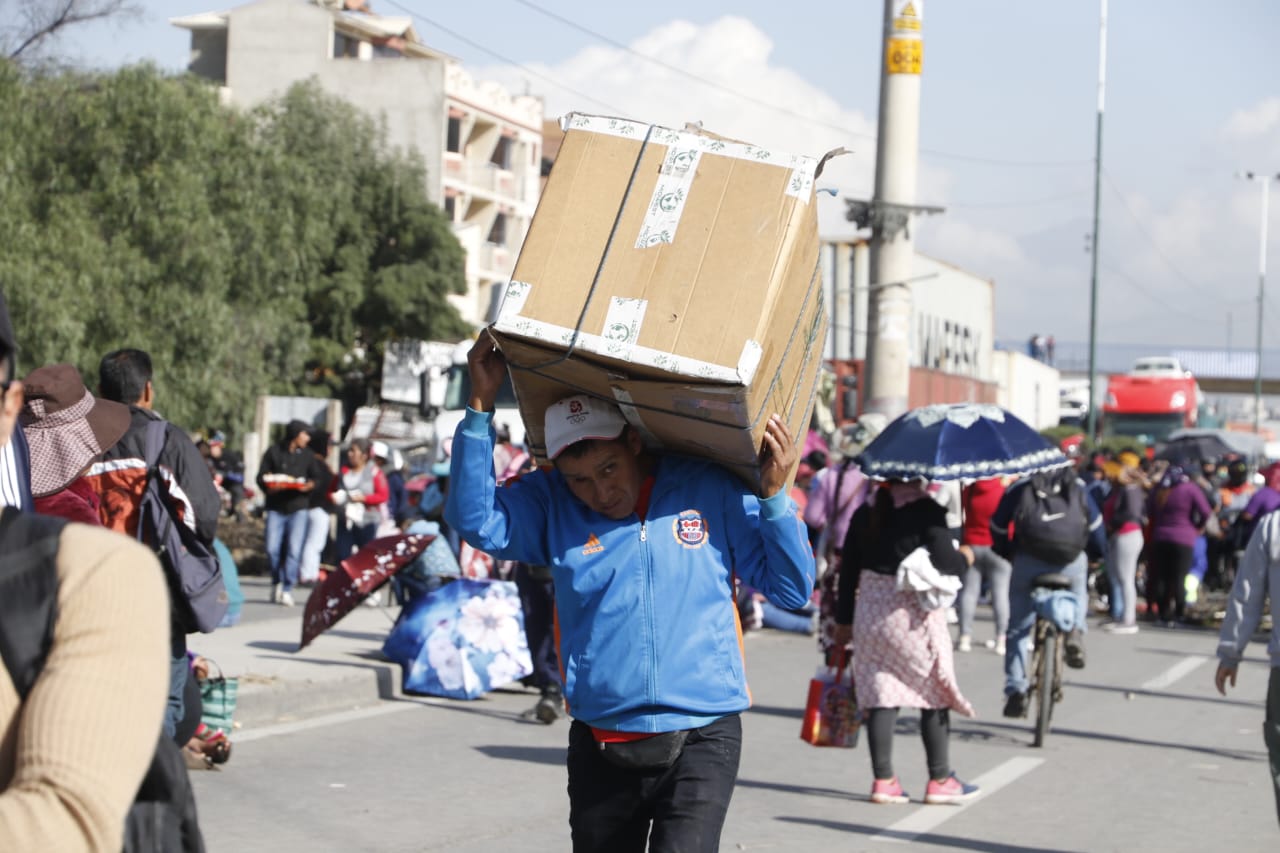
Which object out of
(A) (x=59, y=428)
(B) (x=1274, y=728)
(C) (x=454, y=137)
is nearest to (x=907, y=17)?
(B) (x=1274, y=728)

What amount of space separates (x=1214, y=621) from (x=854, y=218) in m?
6.61

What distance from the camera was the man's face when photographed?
15.0 ft

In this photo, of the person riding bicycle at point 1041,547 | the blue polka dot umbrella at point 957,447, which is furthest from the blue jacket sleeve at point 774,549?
the person riding bicycle at point 1041,547

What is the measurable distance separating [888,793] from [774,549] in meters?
4.82

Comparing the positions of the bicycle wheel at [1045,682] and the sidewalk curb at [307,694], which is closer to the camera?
the sidewalk curb at [307,694]

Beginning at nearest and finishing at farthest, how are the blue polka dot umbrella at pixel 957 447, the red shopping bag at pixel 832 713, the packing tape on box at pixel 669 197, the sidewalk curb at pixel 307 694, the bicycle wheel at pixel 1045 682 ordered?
the packing tape on box at pixel 669 197
the red shopping bag at pixel 832 713
the blue polka dot umbrella at pixel 957 447
the sidewalk curb at pixel 307 694
the bicycle wheel at pixel 1045 682

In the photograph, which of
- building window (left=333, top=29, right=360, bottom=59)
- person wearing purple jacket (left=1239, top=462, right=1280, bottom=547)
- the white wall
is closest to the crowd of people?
person wearing purple jacket (left=1239, top=462, right=1280, bottom=547)

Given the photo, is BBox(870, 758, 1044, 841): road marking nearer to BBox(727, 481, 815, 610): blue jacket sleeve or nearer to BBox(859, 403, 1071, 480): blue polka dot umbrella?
BBox(859, 403, 1071, 480): blue polka dot umbrella

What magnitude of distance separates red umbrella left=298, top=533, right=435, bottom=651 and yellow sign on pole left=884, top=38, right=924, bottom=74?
826cm

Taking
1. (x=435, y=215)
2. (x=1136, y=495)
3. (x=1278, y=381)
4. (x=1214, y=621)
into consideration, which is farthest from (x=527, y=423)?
(x=1278, y=381)

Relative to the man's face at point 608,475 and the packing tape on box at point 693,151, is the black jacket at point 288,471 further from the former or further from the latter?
the packing tape on box at point 693,151

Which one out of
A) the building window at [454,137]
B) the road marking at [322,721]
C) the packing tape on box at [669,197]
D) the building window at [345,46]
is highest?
the building window at [345,46]

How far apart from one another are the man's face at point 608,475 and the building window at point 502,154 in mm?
62790

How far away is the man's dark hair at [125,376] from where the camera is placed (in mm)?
6668
